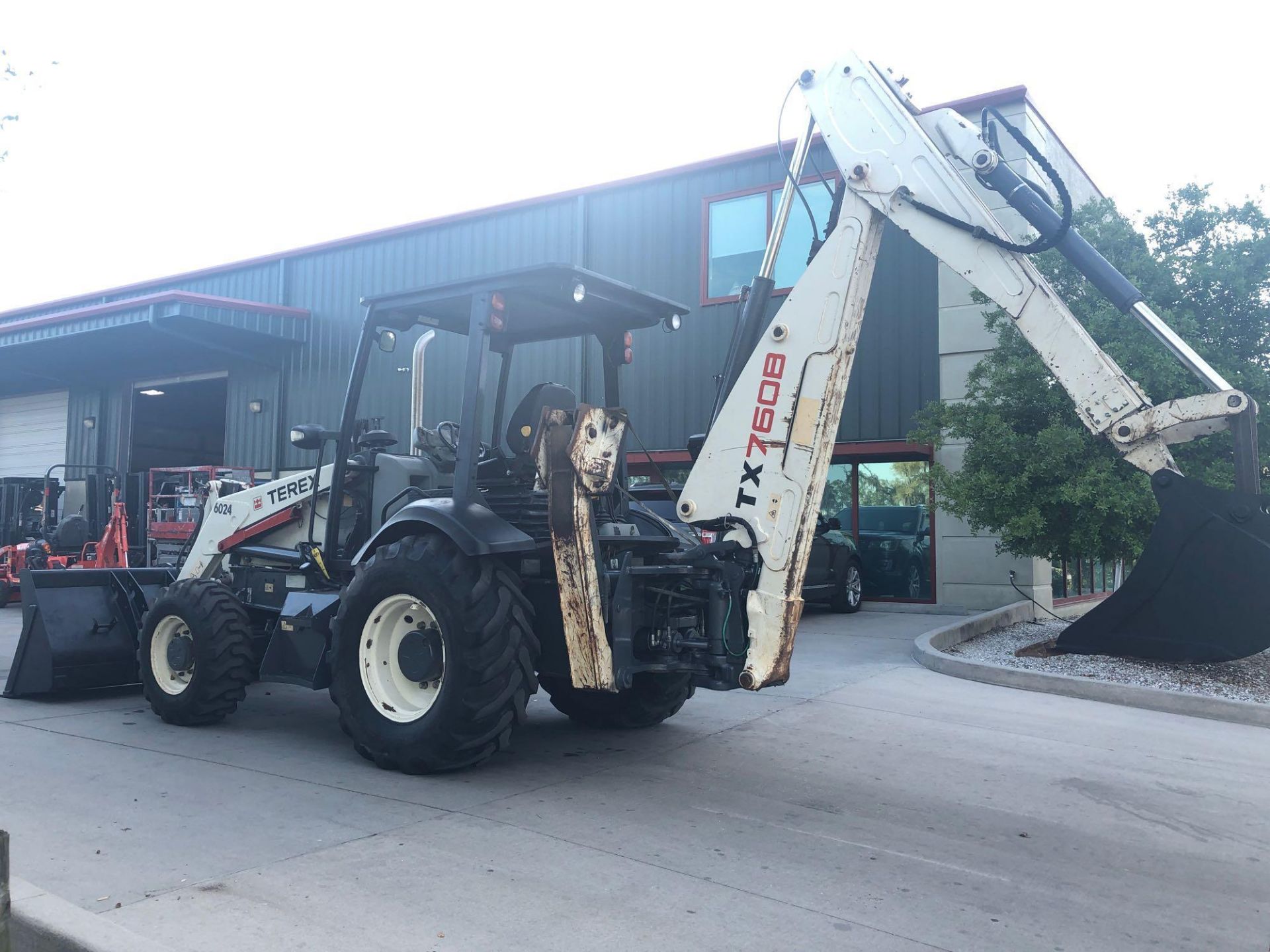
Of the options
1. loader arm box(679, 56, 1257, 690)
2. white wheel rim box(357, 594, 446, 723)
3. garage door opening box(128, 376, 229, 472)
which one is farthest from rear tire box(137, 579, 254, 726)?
garage door opening box(128, 376, 229, 472)

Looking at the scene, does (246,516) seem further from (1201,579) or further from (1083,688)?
(1083,688)

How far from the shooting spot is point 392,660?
566cm

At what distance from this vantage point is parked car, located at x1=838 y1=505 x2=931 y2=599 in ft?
48.4

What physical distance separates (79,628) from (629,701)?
434cm

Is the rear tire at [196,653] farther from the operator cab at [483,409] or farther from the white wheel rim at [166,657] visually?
the operator cab at [483,409]

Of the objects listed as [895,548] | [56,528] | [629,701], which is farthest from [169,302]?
[629,701]

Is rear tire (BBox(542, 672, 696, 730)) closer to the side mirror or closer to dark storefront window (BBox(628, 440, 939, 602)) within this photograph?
the side mirror

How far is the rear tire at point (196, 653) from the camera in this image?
21.2ft

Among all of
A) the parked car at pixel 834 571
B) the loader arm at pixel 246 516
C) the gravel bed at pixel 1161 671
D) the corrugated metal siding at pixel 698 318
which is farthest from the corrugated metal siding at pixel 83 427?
the gravel bed at pixel 1161 671

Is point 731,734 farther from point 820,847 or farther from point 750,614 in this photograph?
point 820,847

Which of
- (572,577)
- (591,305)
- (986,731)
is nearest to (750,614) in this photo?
(572,577)

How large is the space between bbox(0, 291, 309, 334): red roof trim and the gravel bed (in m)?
15.6

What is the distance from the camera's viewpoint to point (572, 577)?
5121 millimetres

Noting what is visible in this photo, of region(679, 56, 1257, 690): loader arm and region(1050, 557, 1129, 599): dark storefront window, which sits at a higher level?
region(679, 56, 1257, 690): loader arm
